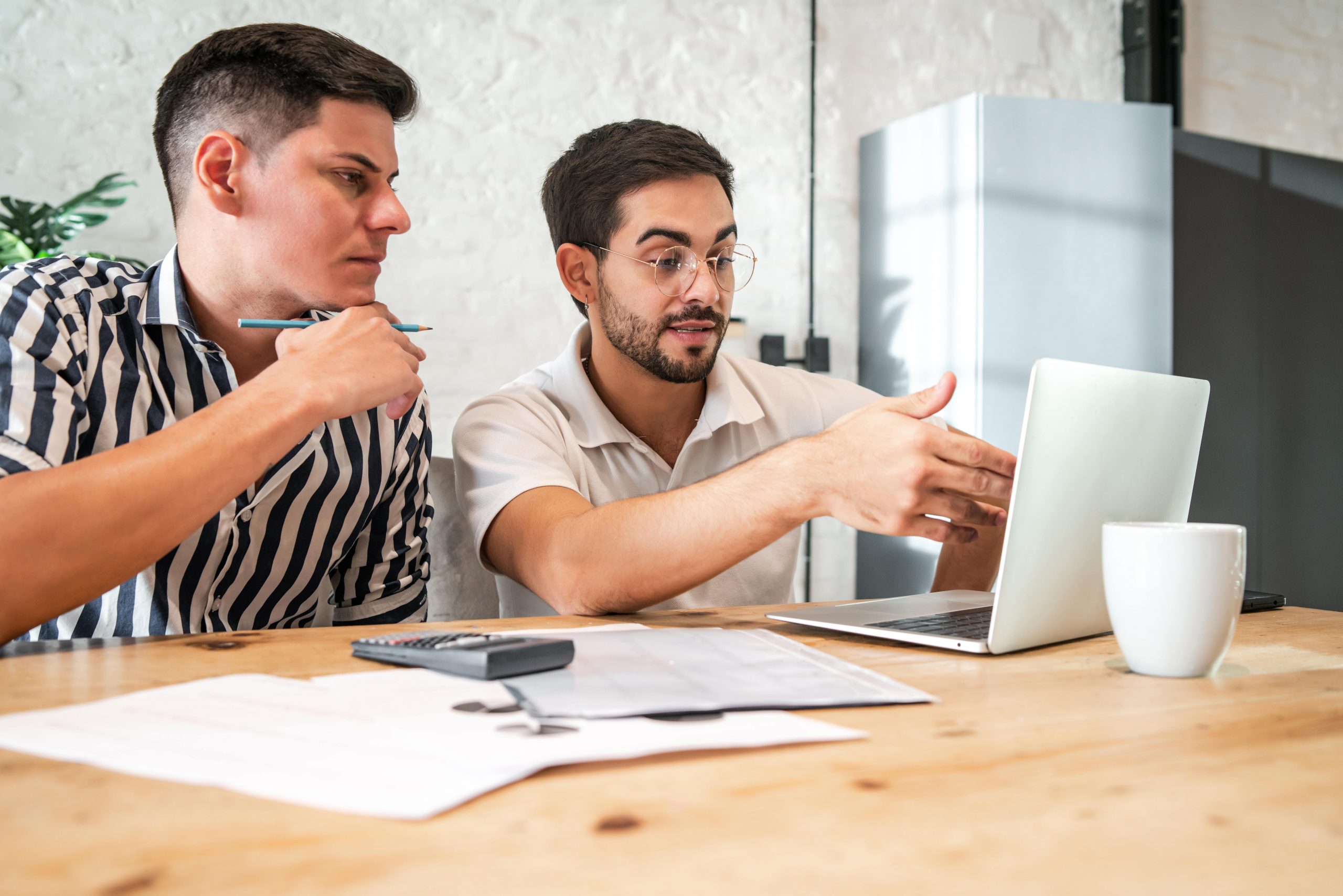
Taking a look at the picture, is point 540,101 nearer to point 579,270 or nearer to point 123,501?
point 579,270

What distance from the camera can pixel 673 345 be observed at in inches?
64.4

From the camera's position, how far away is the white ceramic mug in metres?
0.70

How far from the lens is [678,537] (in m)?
1.08

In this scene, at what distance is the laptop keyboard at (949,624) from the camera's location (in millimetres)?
860

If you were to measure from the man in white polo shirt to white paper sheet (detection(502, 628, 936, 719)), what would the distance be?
0.23 m

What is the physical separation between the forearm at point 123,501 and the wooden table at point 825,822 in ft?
0.97

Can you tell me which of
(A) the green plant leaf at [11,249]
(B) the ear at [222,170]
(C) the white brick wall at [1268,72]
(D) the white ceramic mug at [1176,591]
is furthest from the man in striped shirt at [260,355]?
(C) the white brick wall at [1268,72]

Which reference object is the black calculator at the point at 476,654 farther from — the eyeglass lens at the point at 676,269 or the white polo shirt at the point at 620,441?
the eyeglass lens at the point at 676,269

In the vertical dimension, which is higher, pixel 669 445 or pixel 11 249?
pixel 11 249

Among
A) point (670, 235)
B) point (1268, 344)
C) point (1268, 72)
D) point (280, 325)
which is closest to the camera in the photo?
point (280, 325)

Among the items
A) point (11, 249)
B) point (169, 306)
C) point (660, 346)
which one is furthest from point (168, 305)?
point (11, 249)

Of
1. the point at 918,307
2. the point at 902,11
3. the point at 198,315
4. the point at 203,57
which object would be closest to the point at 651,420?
the point at 198,315

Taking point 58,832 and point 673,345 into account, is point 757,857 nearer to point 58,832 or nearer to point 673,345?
point 58,832

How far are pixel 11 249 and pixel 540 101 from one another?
1605 mm
